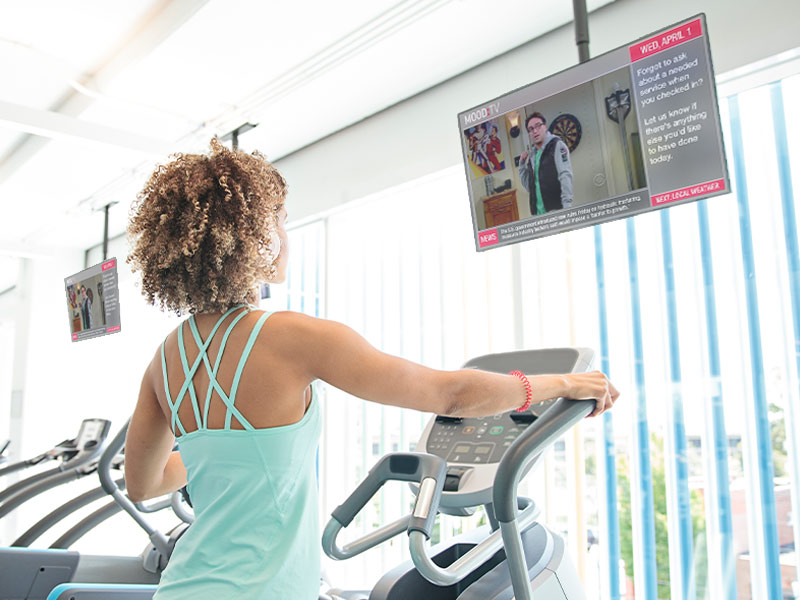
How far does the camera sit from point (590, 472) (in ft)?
10.3

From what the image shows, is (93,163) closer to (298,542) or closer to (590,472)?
(590,472)

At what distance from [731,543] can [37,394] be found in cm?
665

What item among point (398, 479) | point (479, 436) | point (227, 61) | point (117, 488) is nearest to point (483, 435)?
point (479, 436)

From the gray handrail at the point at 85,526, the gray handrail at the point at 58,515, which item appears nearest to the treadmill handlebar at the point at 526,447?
the gray handrail at the point at 85,526

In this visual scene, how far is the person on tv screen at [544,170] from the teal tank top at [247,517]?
1.48 metres

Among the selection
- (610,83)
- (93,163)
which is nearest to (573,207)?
(610,83)

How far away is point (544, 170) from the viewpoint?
237 cm

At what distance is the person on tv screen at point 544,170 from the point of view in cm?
231

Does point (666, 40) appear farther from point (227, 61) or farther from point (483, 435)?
point (227, 61)

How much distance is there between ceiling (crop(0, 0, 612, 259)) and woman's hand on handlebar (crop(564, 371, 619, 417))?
180cm

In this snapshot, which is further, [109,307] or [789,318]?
[109,307]

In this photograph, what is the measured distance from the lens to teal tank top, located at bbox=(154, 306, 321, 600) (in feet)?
3.60

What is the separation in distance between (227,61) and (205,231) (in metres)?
2.63

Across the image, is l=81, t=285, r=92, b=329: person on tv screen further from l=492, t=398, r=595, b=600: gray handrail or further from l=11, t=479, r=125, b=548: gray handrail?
l=492, t=398, r=595, b=600: gray handrail
